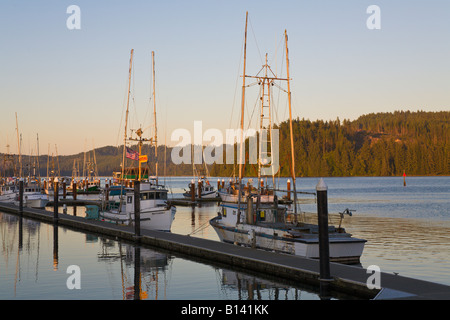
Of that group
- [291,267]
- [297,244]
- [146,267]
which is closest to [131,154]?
[146,267]

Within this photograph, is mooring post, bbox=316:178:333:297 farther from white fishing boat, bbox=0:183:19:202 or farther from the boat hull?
white fishing boat, bbox=0:183:19:202

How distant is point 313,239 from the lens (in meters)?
24.8

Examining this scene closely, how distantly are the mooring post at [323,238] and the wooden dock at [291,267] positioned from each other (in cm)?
28

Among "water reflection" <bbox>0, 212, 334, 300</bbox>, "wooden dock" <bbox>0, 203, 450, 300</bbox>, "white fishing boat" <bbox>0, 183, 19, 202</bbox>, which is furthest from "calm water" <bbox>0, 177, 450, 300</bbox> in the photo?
"white fishing boat" <bbox>0, 183, 19, 202</bbox>

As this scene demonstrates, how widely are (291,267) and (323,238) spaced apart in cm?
304

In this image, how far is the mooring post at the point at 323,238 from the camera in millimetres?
18500

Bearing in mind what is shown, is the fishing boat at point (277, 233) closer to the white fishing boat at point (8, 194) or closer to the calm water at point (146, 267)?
the calm water at point (146, 267)

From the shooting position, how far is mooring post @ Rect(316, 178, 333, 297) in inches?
Answer: 728

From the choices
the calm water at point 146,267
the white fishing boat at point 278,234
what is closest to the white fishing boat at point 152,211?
the calm water at point 146,267

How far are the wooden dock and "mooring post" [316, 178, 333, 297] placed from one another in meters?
0.28

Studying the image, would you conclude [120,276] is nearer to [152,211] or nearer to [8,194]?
[152,211]

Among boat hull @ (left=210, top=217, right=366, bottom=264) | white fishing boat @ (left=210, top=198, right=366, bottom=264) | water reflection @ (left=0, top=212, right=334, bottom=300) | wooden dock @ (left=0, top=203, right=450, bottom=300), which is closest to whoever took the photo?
wooden dock @ (left=0, top=203, right=450, bottom=300)

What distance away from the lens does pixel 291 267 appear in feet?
69.1
